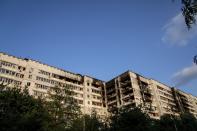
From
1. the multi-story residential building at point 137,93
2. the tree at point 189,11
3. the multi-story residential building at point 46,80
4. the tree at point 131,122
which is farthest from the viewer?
the multi-story residential building at point 137,93

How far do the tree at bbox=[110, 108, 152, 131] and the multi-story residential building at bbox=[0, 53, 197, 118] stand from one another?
22.9 meters

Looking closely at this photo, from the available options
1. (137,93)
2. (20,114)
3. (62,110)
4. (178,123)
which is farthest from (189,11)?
(137,93)

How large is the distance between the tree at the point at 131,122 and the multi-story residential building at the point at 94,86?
22.9 metres

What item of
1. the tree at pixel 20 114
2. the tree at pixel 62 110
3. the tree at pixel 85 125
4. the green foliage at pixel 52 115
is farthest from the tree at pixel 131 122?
the tree at pixel 20 114

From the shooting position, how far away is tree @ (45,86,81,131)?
27.9 meters

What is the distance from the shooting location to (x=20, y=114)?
30.6m

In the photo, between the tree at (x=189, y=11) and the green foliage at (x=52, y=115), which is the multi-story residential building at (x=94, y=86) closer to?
the green foliage at (x=52, y=115)

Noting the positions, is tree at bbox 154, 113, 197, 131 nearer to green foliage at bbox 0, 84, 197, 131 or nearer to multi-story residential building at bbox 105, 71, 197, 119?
multi-story residential building at bbox 105, 71, 197, 119

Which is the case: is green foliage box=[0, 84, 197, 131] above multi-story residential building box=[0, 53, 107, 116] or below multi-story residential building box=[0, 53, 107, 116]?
below

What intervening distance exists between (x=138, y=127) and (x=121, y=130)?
304cm

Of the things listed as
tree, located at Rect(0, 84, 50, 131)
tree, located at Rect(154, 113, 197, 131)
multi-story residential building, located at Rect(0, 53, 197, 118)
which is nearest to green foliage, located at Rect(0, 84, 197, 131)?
tree, located at Rect(0, 84, 50, 131)

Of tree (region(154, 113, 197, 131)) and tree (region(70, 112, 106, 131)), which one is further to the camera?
tree (region(154, 113, 197, 131))

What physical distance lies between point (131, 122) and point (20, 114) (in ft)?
63.5

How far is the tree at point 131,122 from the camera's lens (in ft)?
117
